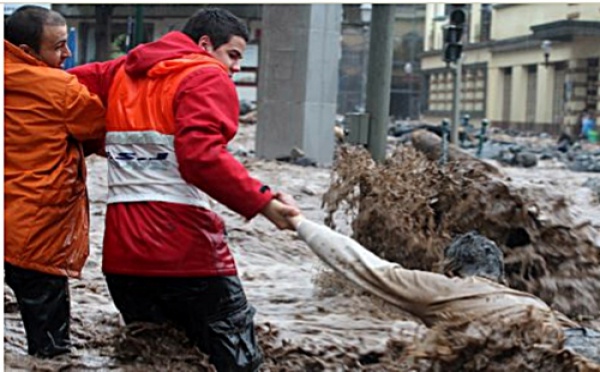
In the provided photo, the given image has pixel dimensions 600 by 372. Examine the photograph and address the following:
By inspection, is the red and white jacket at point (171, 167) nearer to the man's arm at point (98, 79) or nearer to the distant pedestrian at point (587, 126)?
the man's arm at point (98, 79)

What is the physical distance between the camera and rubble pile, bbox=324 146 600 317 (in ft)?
22.3

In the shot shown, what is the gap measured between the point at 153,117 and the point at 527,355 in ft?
4.84

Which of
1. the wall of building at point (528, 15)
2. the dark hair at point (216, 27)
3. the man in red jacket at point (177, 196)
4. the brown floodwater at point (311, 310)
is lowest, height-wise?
the brown floodwater at point (311, 310)

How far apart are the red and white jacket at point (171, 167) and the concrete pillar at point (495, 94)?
2457 inches

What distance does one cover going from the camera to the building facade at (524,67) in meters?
53.4

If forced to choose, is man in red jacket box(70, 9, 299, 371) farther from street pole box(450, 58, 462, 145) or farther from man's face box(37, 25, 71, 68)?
street pole box(450, 58, 462, 145)

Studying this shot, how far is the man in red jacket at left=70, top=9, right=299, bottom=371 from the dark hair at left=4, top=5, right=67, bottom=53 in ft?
1.62

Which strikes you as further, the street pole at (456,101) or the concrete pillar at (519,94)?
the concrete pillar at (519,94)

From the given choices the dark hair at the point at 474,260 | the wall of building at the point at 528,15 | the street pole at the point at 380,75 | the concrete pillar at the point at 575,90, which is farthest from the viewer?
the concrete pillar at the point at 575,90

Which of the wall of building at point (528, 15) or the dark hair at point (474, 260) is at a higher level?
the wall of building at point (528, 15)

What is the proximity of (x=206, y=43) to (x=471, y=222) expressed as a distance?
2.85m

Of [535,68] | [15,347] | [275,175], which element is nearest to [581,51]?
[535,68]

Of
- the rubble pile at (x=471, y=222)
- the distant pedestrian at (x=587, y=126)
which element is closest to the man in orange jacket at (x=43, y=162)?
the rubble pile at (x=471, y=222)

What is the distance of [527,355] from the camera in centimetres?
434
